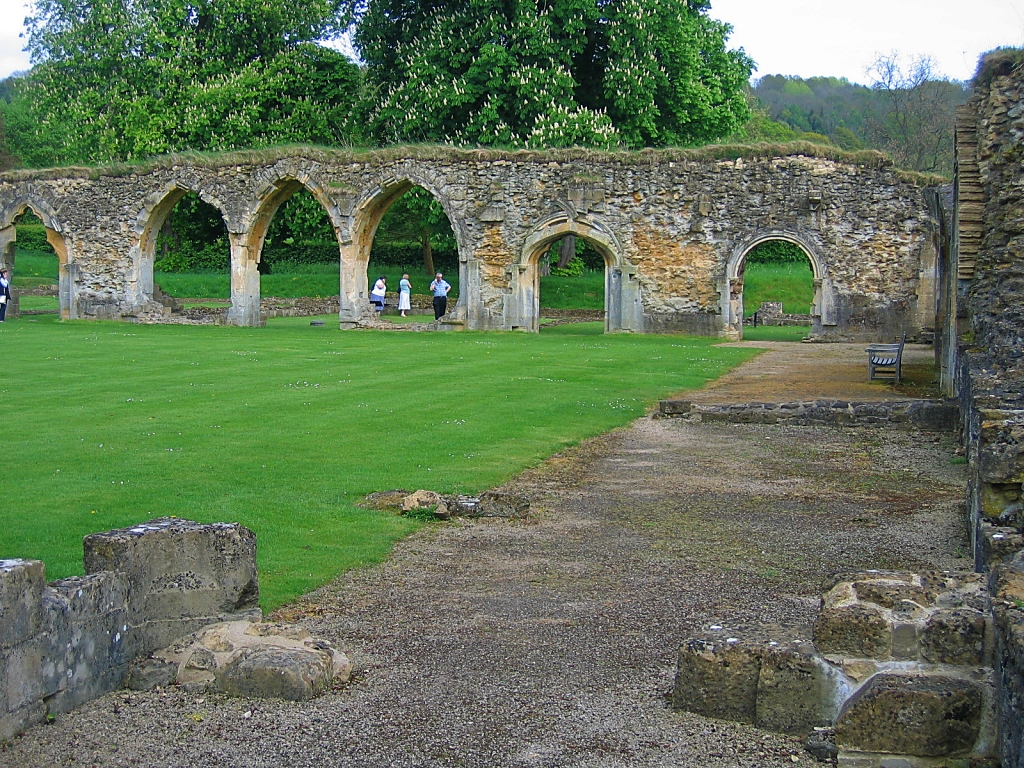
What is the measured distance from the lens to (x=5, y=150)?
6341 centimetres

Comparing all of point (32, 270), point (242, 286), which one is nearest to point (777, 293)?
point (242, 286)

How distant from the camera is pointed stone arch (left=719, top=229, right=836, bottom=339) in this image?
91.8 ft

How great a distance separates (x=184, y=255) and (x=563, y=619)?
4686 cm

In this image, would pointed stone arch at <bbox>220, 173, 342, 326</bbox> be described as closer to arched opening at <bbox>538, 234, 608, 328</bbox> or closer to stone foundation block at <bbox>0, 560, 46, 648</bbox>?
arched opening at <bbox>538, 234, 608, 328</bbox>

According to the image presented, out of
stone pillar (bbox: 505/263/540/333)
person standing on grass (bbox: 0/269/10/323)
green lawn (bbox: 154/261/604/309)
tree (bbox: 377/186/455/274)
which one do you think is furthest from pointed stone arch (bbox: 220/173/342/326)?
green lawn (bbox: 154/261/604/309)

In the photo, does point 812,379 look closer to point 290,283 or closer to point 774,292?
point 774,292

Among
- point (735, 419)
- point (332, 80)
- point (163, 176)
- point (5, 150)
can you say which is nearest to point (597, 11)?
point (332, 80)

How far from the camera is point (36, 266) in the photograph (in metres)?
49.6

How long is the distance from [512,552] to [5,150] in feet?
213

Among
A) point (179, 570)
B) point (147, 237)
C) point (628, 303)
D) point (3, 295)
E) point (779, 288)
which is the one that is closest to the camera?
point (179, 570)

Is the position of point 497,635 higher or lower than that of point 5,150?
lower

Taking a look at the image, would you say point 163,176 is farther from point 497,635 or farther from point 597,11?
point 497,635

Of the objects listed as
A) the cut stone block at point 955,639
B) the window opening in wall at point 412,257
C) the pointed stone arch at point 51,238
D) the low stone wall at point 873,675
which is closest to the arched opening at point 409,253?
the window opening in wall at point 412,257

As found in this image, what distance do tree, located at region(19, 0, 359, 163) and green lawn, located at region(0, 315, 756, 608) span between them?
61.5 ft
